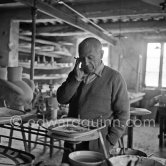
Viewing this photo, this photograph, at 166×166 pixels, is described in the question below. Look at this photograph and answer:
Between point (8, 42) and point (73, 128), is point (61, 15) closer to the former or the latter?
point (8, 42)

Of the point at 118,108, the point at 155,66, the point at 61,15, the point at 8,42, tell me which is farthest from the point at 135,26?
the point at 118,108

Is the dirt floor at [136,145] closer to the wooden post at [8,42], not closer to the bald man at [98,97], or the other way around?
the wooden post at [8,42]

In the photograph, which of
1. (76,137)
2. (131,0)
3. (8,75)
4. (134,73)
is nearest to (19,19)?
(131,0)

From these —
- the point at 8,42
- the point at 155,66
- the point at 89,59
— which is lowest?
the point at 89,59

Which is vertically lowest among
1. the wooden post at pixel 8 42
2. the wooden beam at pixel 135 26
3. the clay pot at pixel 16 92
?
the clay pot at pixel 16 92

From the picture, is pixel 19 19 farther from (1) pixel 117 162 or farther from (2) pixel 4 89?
(1) pixel 117 162

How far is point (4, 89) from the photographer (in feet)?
9.93

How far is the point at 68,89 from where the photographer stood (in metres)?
2.11

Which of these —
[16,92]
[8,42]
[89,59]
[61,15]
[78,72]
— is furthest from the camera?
[8,42]

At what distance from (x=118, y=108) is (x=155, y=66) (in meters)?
8.10

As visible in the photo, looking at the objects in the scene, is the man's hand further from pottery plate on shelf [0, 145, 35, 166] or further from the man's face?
pottery plate on shelf [0, 145, 35, 166]

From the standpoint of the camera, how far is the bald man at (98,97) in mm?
2111

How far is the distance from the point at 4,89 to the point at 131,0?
3.55m

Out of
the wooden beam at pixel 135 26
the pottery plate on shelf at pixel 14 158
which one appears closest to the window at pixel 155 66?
the wooden beam at pixel 135 26
